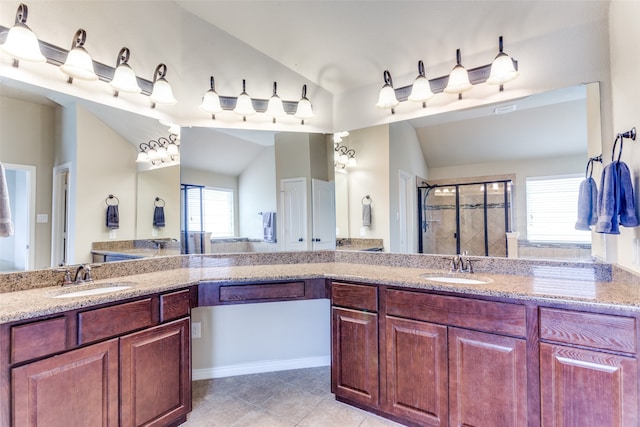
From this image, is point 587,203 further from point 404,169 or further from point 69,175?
point 69,175

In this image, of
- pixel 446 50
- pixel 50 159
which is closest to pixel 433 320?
pixel 446 50

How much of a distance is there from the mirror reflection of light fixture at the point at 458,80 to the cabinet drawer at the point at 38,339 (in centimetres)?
259

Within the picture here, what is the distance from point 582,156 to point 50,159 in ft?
10.4

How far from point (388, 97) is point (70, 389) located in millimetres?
2585

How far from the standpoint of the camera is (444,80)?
7.53ft

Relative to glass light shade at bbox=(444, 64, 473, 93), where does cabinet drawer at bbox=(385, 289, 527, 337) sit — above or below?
below

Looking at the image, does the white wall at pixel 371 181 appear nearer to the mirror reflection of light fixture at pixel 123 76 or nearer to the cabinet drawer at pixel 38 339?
the mirror reflection of light fixture at pixel 123 76

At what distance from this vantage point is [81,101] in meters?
1.92

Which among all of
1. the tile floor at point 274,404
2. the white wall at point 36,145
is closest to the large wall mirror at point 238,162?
the white wall at point 36,145

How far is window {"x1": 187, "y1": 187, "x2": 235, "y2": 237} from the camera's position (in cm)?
240

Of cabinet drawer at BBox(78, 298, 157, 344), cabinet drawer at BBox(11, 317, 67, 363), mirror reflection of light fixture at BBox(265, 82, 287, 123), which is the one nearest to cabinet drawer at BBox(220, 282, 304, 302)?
cabinet drawer at BBox(78, 298, 157, 344)

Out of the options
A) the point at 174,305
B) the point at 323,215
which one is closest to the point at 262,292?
the point at 174,305

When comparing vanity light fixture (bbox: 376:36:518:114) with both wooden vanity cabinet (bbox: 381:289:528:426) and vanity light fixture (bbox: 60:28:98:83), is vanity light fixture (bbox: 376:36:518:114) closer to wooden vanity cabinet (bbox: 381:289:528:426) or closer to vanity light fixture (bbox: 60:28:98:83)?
wooden vanity cabinet (bbox: 381:289:528:426)

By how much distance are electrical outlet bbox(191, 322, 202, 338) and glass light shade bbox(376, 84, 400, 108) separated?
223 cm
